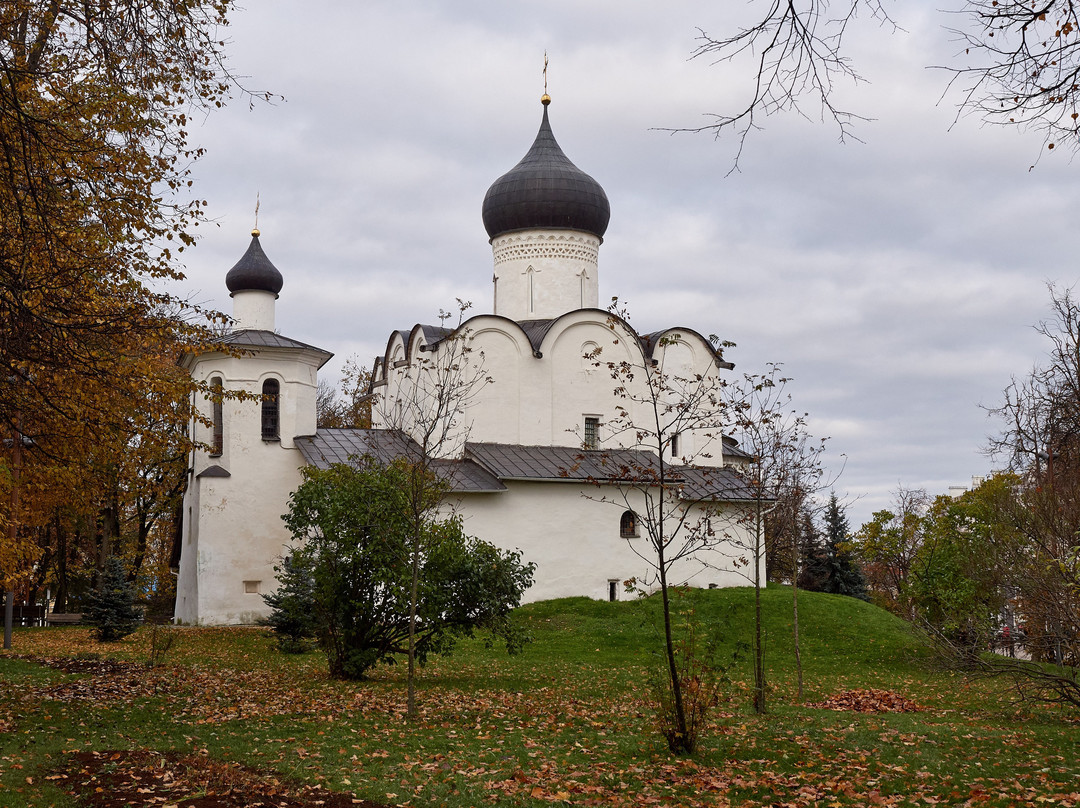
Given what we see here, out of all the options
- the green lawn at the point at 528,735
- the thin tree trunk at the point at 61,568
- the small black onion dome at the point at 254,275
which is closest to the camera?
the green lawn at the point at 528,735

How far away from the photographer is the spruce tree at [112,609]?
18.2 metres

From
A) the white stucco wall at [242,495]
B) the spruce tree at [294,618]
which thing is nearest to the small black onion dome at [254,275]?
the white stucco wall at [242,495]

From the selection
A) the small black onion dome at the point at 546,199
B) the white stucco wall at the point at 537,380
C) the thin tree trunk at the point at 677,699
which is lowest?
the thin tree trunk at the point at 677,699

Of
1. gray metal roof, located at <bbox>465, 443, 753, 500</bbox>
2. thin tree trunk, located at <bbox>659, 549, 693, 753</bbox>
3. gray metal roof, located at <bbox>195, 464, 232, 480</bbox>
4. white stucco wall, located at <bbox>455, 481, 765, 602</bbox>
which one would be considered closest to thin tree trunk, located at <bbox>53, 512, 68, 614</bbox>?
gray metal roof, located at <bbox>195, 464, 232, 480</bbox>

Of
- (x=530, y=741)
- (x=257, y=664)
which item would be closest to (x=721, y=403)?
(x=530, y=741)

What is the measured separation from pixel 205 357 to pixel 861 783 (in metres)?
20.0

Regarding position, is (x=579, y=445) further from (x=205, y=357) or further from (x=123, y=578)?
(x=123, y=578)

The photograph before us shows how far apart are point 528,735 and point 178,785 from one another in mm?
3433

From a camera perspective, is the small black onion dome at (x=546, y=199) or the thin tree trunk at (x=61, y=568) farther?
the thin tree trunk at (x=61, y=568)

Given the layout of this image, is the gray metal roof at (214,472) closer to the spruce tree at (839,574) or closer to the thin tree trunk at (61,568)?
the thin tree trunk at (61,568)

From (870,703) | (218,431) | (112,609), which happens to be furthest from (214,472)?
(870,703)

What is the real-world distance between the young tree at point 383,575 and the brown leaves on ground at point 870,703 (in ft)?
13.7

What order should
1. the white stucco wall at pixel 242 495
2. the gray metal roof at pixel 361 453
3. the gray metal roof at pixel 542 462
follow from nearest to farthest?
the white stucco wall at pixel 242 495, the gray metal roof at pixel 361 453, the gray metal roof at pixel 542 462

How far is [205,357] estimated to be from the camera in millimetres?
23906
